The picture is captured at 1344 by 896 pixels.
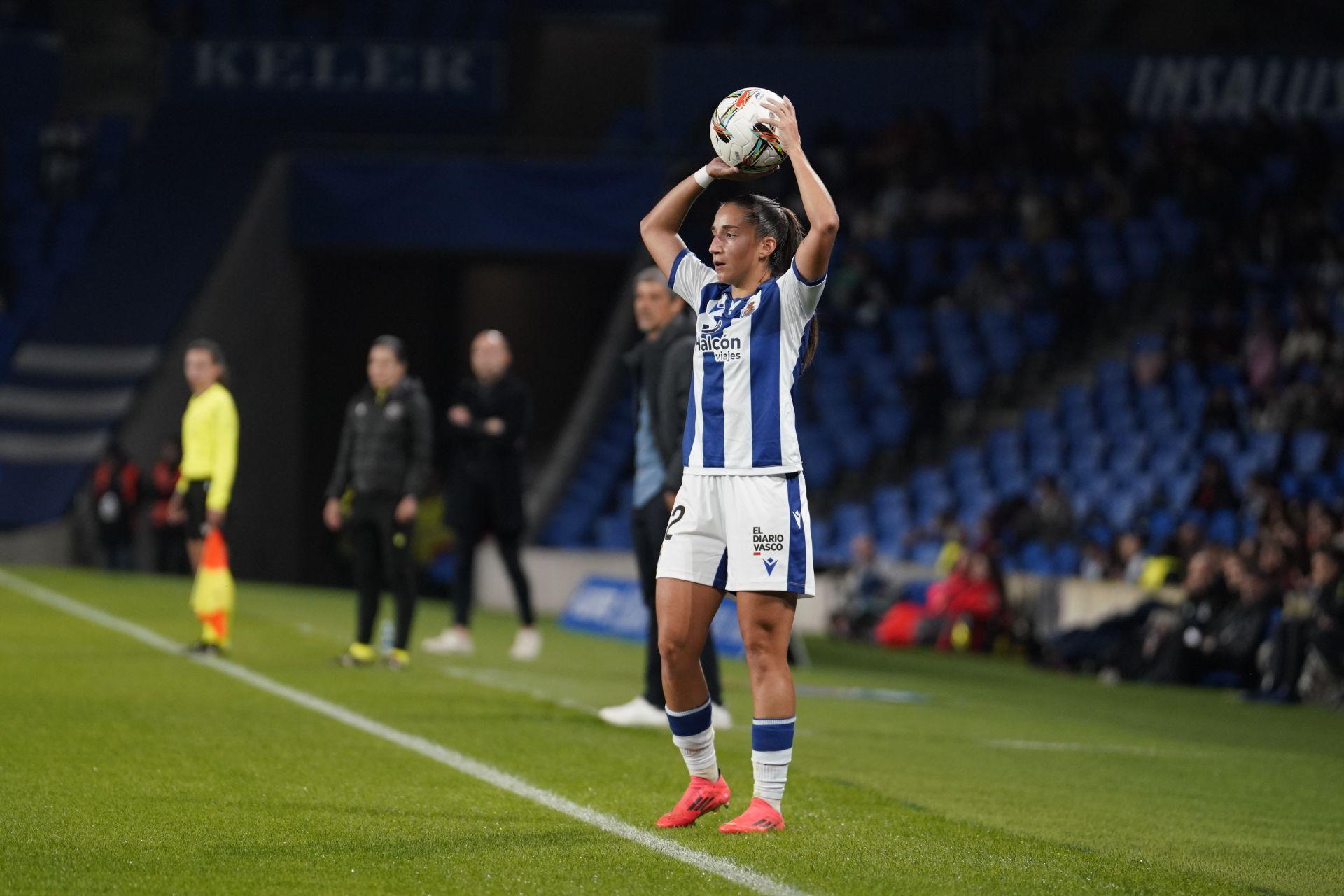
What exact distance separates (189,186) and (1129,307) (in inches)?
515

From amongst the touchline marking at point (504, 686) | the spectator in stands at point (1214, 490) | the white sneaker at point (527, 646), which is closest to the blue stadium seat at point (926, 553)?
the spectator in stands at point (1214, 490)

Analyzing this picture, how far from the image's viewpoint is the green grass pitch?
18.2 feet

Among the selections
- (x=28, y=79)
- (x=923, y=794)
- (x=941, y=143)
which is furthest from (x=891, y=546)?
(x=28, y=79)

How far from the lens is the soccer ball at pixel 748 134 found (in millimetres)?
6098

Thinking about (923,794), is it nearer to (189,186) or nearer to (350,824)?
(350,824)

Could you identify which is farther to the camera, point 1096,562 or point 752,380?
point 1096,562

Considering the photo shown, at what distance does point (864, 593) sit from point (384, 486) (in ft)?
28.9

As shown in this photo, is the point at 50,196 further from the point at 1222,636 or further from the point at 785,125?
the point at 785,125

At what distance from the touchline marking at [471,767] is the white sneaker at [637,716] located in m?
1.18

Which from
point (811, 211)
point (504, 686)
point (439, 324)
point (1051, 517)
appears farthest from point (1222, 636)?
point (439, 324)

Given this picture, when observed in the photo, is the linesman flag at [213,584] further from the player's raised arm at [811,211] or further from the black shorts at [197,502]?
the player's raised arm at [811,211]

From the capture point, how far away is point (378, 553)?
11758 mm

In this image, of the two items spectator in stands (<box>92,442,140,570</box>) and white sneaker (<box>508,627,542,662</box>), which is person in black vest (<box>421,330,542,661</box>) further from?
spectator in stands (<box>92,442,140,570</box>)

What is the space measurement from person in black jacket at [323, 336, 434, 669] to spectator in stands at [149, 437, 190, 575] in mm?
12382
